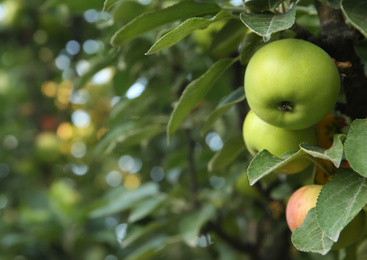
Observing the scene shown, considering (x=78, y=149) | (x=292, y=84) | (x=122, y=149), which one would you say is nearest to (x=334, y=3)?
(x=292, y=84)

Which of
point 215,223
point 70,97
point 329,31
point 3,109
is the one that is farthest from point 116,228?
point 329,31

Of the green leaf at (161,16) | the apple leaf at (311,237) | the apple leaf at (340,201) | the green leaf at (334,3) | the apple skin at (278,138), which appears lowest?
the apple leaf at (311,237)

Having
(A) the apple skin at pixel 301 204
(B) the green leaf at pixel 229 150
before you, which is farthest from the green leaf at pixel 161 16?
(A) the apple skin at pixel 301 204

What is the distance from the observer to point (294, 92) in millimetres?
641

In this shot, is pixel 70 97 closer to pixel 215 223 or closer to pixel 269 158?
pixel 215 223

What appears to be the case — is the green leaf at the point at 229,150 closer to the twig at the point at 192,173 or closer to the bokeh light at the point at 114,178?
the twig at the point at 192,173

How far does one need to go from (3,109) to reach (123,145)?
5.52 ft

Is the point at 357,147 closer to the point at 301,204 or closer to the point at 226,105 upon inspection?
the point at 301,204

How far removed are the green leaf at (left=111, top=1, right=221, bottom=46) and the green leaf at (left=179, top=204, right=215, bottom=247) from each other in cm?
62

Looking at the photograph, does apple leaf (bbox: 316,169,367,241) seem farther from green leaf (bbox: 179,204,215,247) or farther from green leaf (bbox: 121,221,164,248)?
green leaf (bbox: 121,221,164,248)

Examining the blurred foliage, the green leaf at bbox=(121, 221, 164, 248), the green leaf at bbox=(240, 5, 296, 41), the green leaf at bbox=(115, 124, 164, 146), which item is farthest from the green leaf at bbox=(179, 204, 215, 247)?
the green leaf at bbox=(240, 5, 296, 41)

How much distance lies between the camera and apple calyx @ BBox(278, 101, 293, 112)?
0.66 meters

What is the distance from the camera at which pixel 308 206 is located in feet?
2.25

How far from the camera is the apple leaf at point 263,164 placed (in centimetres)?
62
